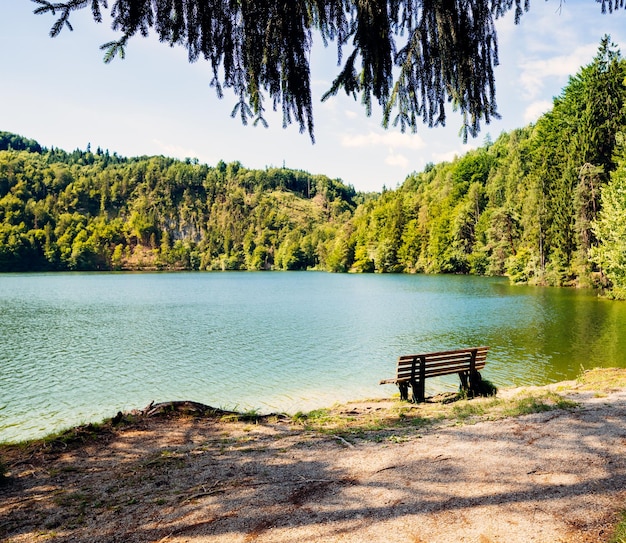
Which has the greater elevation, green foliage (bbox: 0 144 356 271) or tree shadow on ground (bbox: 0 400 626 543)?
green foliage (bbox: 0 144 356 271)

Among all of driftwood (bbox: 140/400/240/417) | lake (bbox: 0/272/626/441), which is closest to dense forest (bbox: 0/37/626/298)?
lake (bbox: 0/272/626/441)

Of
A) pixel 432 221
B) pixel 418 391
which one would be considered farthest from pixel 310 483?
pixel 432 221

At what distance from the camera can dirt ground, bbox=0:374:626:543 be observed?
13.4 feet

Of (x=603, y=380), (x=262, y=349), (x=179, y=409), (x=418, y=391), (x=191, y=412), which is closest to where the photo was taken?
(x=191, y=412)

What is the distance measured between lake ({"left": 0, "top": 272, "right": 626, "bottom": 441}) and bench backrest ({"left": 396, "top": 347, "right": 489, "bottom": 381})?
272 centimetres

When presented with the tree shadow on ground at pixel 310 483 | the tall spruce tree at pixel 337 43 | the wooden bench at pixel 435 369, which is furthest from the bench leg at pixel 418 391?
the tall spruce tree at pixel 337 43

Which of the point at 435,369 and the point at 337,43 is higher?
the point at 337,43

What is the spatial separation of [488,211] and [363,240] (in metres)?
36.9

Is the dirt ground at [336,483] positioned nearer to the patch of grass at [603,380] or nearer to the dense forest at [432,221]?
the patch of grass at [603,380]

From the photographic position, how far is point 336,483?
530cm

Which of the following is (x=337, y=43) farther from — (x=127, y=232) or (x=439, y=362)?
(x=127, y=232)

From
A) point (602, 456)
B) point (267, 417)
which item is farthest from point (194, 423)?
point (602, 456)

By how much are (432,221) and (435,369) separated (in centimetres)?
9314

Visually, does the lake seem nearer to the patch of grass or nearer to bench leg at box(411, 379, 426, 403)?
the patch of grass
